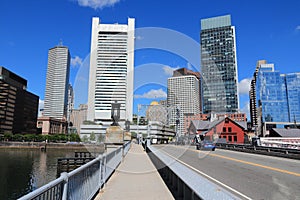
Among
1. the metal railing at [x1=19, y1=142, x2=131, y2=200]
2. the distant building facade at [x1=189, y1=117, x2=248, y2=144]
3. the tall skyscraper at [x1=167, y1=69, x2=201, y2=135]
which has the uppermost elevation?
the tall skyscraper at [x1=167, y1=69, x2=201, y2=135]

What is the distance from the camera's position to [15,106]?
413 ft

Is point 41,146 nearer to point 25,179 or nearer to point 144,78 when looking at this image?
point 25,179

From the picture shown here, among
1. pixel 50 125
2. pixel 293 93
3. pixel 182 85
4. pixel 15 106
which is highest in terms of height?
pixel 293 93

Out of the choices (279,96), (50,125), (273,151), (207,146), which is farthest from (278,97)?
(50,125)

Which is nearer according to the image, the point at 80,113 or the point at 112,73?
the point at 112,73

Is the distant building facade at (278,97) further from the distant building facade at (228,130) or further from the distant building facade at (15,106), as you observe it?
the distant building facade at (15,106)

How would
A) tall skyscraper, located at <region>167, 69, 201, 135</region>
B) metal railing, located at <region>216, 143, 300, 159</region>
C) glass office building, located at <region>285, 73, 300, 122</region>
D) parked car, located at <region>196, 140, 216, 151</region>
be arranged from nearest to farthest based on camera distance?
1. tall skyscraper, located at <region>167, 69, 201, 135</region>
2. metal railing, located at <region>216, 143, 300, 159</region>
3. parked car, located at <region>196, 140, 216, 151</region>
4. glass office building, located at <region>285, 73, 300, 122</region>

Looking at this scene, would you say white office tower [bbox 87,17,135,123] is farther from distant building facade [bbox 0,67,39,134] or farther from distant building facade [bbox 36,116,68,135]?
distant building facade [bbox 36,116,68,135]

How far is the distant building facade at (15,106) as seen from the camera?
390 feet

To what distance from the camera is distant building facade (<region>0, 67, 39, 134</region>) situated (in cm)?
11875

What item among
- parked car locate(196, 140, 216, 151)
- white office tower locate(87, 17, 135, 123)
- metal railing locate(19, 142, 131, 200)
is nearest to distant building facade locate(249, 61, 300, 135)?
parked car locate(196, 140, 216, 151)

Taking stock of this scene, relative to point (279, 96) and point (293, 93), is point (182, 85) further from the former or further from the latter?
point (293, 93)

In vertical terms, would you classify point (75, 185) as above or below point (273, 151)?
above

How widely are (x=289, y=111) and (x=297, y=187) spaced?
139 m
